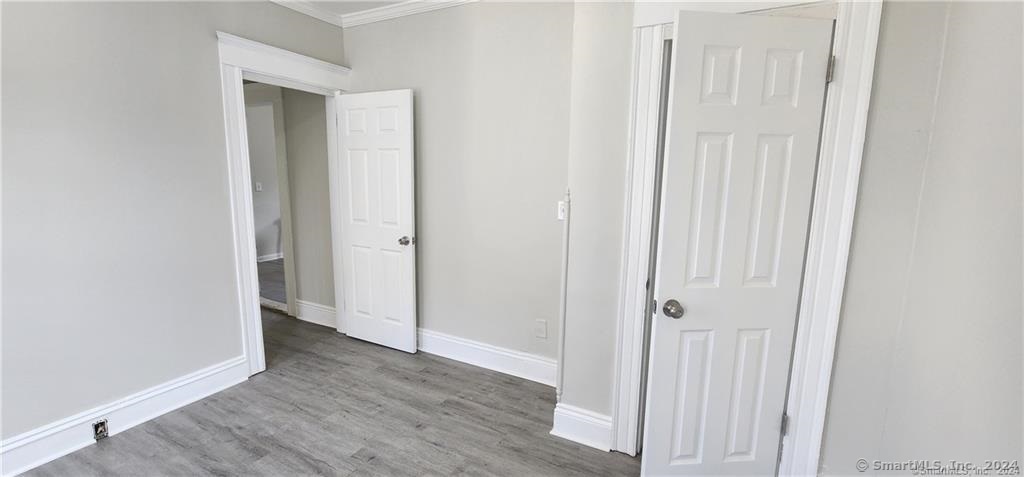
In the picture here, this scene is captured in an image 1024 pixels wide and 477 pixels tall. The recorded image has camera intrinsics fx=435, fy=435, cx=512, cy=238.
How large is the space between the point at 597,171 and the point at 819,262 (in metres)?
0.96

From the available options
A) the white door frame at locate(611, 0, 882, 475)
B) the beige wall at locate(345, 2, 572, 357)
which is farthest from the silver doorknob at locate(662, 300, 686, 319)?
the beige wall at locate(345, 2, 572, 357)

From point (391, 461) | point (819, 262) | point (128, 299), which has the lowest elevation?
point (391, 461)

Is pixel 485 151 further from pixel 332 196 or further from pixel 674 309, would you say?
pixel 674 309

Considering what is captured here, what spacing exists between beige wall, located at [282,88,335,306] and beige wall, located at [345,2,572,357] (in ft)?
1.97

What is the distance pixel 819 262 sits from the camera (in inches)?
66.2

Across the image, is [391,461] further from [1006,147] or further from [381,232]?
[1006,147]

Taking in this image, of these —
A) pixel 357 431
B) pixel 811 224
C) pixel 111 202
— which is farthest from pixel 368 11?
pixel 811 224

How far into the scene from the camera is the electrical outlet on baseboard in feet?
9.64

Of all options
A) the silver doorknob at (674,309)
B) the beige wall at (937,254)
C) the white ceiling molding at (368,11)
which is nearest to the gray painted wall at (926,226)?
the beige wall at (937,254)

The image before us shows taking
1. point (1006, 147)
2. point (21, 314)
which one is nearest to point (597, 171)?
point (1006, 147)

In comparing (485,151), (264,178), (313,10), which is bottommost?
(264,178)

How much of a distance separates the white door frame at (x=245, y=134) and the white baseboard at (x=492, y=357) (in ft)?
3.90

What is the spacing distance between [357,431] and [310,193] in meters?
2.24

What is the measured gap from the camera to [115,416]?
7.57 feet
